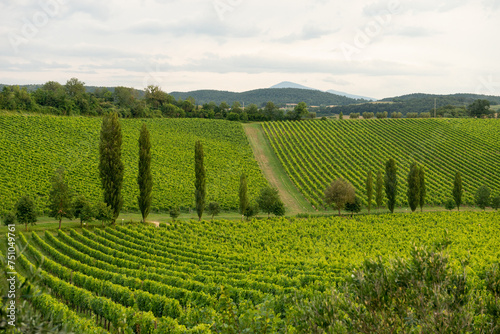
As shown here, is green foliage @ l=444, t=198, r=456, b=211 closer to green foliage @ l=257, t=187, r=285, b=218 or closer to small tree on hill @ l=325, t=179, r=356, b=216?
small tree on hill @ l=325, t=179, r=356, b=216

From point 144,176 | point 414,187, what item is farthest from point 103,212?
point 414,187

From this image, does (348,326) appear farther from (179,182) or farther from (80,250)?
(179,182)

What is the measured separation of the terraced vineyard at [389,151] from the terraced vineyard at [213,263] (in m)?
16.1

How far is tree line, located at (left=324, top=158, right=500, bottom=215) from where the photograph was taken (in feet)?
151

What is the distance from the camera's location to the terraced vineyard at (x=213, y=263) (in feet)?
46.7

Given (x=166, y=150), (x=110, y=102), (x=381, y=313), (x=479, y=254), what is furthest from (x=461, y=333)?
(x=110, y=102)

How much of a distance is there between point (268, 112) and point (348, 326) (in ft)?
332

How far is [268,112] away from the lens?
107 metres

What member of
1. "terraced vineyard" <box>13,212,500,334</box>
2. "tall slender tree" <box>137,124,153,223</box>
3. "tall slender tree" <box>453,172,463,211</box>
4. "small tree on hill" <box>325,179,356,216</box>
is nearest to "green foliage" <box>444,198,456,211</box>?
"tall slender tree" <box>453,172,463,211</box>

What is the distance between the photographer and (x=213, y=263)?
2428 cm

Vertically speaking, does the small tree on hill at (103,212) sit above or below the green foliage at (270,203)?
above

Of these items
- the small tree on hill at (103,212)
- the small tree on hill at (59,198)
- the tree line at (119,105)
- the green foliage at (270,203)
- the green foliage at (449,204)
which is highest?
the tree line at (119,105)

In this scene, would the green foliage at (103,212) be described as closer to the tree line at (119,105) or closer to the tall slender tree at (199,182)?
the tall slender tree at (199,182)

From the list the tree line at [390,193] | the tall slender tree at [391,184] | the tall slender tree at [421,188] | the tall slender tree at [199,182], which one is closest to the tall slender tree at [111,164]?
the tall slender tree at [199,182]
